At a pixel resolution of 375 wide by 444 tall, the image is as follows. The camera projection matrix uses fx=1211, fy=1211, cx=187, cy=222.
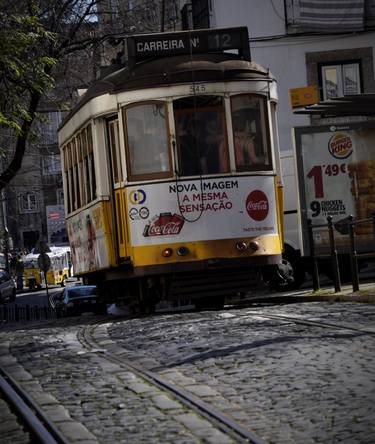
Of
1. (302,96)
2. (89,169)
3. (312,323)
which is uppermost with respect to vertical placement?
(302,96)

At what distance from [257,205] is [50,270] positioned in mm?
49767

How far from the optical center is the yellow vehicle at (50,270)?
66.0 meters

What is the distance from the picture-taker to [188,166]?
16891 mm

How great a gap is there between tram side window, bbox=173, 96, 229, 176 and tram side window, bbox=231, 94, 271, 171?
196 mm

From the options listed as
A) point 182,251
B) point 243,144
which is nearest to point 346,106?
point 243,144

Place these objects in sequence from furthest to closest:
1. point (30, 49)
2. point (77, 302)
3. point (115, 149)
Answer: point (77, 302), point (30, 49), point (115, 149)

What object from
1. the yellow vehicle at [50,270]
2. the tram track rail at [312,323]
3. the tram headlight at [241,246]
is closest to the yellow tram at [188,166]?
the tram headlight at [241,246]

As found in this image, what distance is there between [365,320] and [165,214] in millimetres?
4772

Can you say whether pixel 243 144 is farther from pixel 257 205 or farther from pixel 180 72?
pixel 180 72

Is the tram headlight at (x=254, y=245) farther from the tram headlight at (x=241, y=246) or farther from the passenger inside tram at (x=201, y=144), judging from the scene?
the passenger inside tram at (x=201, y=144)

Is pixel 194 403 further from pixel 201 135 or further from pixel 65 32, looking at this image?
pixel 65 32

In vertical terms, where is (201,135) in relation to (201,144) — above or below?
above

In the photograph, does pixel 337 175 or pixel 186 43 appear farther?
pixel 337 175

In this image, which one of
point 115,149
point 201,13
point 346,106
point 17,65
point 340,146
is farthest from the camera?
point 201,13
